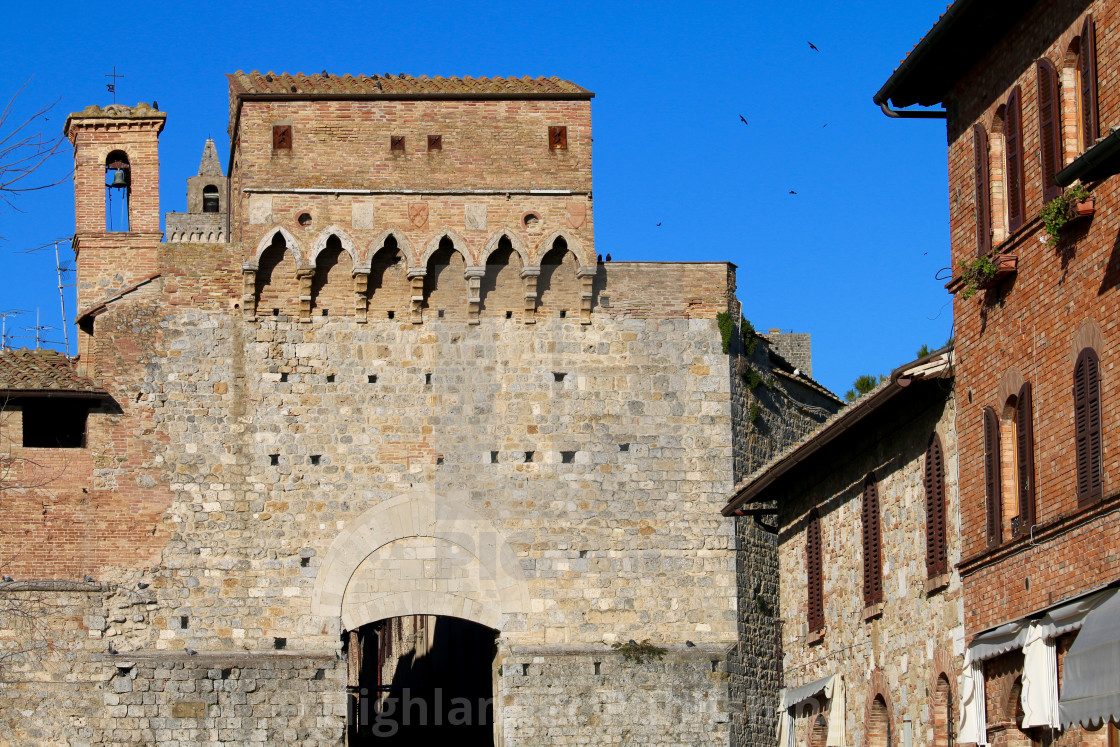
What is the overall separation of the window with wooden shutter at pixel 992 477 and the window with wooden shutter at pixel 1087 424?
5.94 ft

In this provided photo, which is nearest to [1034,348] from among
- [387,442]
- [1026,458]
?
[1026,458]

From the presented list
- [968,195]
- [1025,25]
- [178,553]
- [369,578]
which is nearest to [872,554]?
[968,195]

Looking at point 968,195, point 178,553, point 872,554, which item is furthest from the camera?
point 178,553

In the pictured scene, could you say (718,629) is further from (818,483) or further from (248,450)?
(248,450)

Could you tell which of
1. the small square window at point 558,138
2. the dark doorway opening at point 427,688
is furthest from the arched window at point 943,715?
the dark doorway opening at point 427,688

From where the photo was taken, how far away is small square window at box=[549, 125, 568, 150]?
31266mm

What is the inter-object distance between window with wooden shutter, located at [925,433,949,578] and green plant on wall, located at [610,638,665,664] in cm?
→ 905

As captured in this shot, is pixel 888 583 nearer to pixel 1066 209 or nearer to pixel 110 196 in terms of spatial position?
pixel 1066 209

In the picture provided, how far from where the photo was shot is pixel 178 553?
2906 centimetres

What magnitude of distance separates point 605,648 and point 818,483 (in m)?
5.62

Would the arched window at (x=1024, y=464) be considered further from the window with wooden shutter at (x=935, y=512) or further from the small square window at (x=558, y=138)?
the small square window at (x=558, y=138)

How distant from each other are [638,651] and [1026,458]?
38.9ft

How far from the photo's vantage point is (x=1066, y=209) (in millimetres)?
17562

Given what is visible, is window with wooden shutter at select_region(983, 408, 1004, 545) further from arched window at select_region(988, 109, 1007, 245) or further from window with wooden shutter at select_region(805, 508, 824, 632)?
Result: window with wooden shutter at select_region(805, 508, 824, 632)
